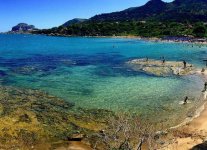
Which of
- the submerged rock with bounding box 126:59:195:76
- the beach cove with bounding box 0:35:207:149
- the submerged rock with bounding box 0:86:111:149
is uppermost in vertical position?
the submerged rock with bounding box 0:86:111:149

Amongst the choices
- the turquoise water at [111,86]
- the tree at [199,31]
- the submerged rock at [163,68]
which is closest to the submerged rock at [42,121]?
the turquoise water at [111,86]

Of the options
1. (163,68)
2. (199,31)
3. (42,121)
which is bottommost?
(163,68)

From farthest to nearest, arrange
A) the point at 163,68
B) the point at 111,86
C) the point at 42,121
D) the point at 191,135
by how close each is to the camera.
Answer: the point at 163,68, the point at 111,86, the point at 42,121, the point at 191,135

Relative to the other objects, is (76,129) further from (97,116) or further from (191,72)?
(191,72)

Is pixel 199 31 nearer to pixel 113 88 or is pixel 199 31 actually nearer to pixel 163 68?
pixel 163 68

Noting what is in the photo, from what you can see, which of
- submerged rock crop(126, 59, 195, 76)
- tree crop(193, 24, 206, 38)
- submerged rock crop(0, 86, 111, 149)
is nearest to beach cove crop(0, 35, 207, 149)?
submerged rock crop(0, 86, 111, 149)

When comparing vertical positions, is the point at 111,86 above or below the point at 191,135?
above

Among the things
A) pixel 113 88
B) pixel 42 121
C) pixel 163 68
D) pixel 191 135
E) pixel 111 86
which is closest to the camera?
pixel 191 135

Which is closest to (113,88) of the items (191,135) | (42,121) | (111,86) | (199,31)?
(111,86)

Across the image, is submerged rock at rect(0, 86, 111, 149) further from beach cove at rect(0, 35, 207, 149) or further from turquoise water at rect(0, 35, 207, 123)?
turquoise water at rect(0, 35, 207, 123)

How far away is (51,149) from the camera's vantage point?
29250 millimetres

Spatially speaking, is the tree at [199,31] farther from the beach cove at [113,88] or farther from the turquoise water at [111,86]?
the turquoise water at [111,86]

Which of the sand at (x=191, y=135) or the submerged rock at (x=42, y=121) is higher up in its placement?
the submerged rock at (x=42, y=121)

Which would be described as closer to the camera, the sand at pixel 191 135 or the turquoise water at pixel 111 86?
the sand at pixel 191 135
